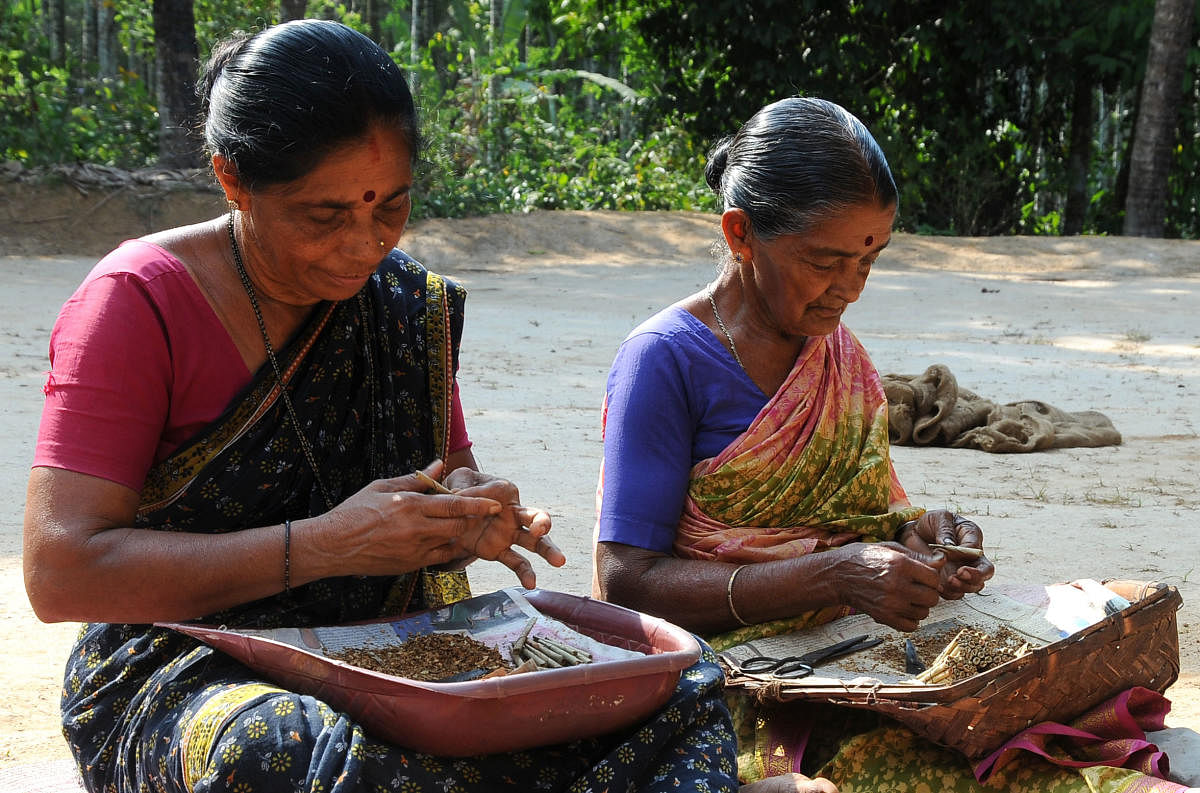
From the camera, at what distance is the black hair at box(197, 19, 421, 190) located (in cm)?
208

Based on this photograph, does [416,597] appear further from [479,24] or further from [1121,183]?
[479,24]

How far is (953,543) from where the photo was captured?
2.78 metres

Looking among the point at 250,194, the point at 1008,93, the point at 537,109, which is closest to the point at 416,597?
the point at 250,194

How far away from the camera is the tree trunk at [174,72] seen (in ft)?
46.7

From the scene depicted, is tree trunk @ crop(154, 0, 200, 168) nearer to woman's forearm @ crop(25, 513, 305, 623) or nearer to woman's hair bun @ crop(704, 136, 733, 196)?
woman's hair bun @ crop(704, 136, 733, 196)

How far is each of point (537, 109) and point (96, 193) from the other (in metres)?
7.48

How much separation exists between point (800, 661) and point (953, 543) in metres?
0.47

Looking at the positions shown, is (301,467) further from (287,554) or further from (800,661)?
(800,661)

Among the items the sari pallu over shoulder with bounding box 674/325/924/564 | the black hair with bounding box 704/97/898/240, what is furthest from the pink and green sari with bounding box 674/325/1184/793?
the black hair with bounding box 704/97/898/240

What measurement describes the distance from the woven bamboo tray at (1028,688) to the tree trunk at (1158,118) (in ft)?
41.6

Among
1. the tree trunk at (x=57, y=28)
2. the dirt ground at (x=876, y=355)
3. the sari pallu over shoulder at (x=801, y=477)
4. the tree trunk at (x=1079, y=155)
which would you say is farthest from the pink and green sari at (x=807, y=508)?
the tree trunk at (x=57, y=28)

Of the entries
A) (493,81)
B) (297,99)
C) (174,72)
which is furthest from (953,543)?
(493,81)

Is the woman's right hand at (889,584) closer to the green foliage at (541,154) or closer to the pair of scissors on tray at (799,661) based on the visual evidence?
the pair of scissors on tray at (799,661)

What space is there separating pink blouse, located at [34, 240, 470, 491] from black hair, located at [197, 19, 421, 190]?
0.24m
